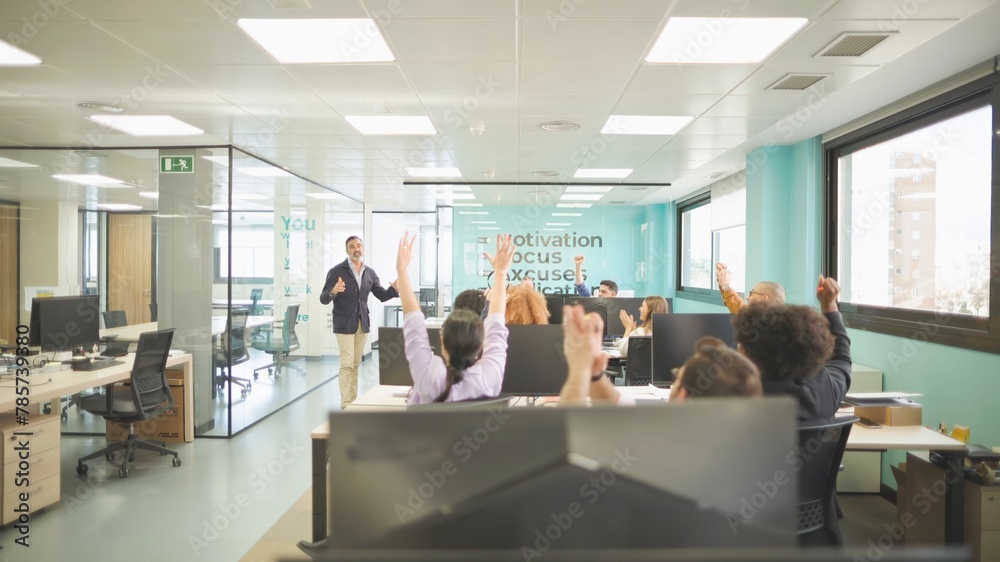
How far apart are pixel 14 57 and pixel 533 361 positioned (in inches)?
141

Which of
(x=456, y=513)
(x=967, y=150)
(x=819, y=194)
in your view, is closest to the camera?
(x=456, y=513)

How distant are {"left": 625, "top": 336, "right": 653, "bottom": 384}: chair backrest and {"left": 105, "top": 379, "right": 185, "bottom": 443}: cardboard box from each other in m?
4.13

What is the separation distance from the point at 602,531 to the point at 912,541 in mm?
3647

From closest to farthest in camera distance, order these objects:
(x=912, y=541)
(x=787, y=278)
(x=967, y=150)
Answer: (x=912, y=541)
(x=967, y=150)
(x=787, y=278)

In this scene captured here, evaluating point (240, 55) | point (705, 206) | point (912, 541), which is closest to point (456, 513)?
point (240, 55)

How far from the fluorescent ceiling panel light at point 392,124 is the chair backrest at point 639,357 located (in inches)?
97.1

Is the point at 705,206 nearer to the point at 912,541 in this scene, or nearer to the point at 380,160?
the point at 380,160

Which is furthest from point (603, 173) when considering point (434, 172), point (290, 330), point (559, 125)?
point (290, 330)

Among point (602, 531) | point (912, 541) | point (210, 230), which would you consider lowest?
point (912, 541)

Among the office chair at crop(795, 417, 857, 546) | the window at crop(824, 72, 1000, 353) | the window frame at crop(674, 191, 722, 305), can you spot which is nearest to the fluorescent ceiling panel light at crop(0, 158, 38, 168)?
the office chair at crop(795, 417, 857, 546)

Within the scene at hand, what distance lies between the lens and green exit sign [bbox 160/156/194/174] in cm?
566

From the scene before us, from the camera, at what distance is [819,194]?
5.57 m

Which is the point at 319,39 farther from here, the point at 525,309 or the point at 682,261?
the point at 682,261
